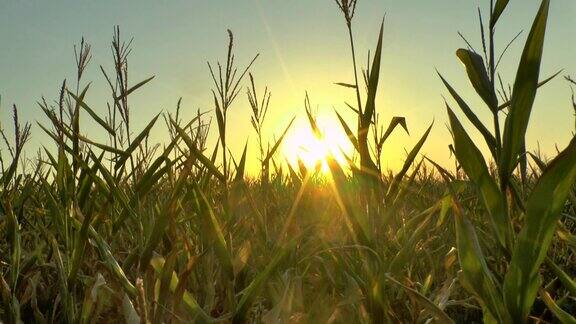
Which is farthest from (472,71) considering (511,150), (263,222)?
(263,222)

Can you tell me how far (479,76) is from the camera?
1.01 meters

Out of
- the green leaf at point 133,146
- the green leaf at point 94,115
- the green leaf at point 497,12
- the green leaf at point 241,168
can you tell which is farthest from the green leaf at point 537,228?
the green leaf at point 94,115

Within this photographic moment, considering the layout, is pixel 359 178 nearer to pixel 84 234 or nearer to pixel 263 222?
pixel 263 222

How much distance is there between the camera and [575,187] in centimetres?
254

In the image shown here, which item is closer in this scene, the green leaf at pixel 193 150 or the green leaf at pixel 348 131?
the green leaf at pixel 193 150

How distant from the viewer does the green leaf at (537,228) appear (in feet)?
2.58

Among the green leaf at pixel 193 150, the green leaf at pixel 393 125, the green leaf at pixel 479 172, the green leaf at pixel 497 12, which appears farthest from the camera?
the green leaf at pixel 393 125

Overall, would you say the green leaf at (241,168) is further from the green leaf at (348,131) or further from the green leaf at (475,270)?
the green leaf at (475,270)

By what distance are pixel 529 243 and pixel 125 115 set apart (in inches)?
54.6

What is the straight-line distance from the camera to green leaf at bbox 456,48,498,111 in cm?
101

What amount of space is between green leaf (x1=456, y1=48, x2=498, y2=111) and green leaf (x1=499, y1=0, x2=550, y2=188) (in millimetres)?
108

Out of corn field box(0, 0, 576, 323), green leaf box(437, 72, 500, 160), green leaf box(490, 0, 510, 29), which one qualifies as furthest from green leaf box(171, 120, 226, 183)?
green leaf box(490, 0, 510, 29)

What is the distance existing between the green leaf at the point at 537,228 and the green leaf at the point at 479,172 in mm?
108

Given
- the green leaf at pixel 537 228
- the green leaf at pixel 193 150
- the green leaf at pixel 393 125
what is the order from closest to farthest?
the green leaf at pixel 537 228 < the green leaf at pixel 193 150 < the green leaf at pixel 393 125
